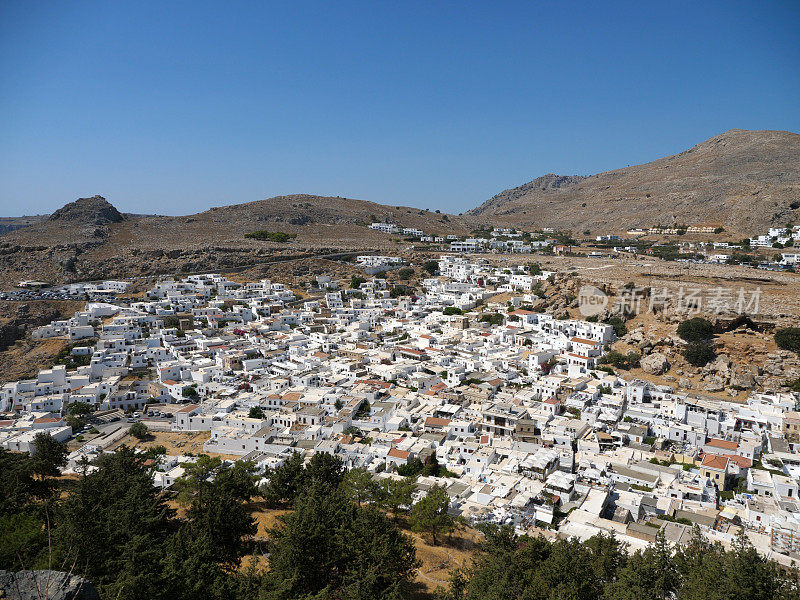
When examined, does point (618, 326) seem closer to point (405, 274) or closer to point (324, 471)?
→ point (405, 274)

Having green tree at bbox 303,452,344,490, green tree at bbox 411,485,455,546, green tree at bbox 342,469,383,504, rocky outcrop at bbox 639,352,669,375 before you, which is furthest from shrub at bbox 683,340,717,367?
green tree at bbox 303,452,344,490

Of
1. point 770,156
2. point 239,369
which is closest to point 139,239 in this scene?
point 239,369

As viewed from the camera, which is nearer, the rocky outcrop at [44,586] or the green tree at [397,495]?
the rocky outcrop at [44,586]

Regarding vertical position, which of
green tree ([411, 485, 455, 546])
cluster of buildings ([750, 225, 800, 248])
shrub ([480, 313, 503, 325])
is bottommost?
green tree ([411, 485, 455, 546])

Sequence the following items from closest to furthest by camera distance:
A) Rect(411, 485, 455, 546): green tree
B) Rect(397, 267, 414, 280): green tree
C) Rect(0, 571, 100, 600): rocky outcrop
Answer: Rect(0, 571, 100, 600): rocky outcrop → Rect(411, 485, 455, 546): green tree → Rect(397, 267, 414, 280): green tree

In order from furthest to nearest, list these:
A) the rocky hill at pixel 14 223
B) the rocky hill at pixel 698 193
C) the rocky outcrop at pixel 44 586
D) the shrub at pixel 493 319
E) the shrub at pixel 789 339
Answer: the rocky hill at pixel 14 223 < the rocky hill at pixel 698 193 < the shrub at pixel 493 319 < the shrub at pixel 789 339 < the rocky outcrop at pixel 44 586

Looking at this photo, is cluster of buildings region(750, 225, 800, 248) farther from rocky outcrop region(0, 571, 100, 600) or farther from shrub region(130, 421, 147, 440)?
rocky outcrop region(0, 571, 100, 600)

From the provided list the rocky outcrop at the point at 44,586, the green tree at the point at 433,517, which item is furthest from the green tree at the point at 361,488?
the rocky outcrop at the point at 44,586

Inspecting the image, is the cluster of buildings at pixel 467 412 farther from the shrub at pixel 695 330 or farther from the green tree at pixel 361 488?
the shrub at pixel 695 330
